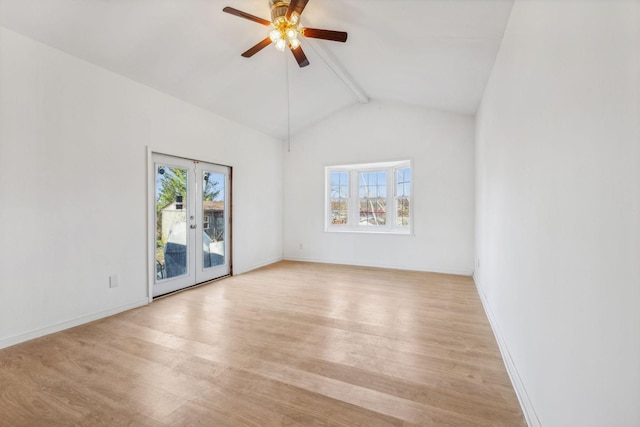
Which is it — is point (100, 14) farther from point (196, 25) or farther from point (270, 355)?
point (270, 355)

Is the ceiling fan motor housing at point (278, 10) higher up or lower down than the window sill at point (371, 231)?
higher up

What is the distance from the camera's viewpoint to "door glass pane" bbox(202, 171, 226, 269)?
435 cm

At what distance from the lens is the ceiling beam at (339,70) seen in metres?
3.35

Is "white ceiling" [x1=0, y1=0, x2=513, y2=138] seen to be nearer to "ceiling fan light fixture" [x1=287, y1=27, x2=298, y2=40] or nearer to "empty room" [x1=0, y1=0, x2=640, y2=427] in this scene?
"empty room" [x1=0, y1=0, x2=640, y2=427]

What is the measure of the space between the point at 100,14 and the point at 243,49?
1344 millimetres

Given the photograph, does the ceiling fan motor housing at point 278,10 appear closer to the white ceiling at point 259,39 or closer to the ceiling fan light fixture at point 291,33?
the ceiling fan light fixture at point 291,33

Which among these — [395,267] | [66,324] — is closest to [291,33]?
[66,324]

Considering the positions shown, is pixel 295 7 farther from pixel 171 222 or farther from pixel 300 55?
pixel 171 222

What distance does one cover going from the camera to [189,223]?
13.3ft

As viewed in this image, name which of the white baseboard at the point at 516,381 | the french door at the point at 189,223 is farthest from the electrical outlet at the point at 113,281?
the white baseboard at the point at 516,381

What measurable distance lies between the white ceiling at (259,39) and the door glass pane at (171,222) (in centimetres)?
113

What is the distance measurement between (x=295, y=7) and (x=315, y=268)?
13.6 feet

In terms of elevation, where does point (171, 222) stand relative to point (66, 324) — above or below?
above

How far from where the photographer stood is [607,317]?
854mm
